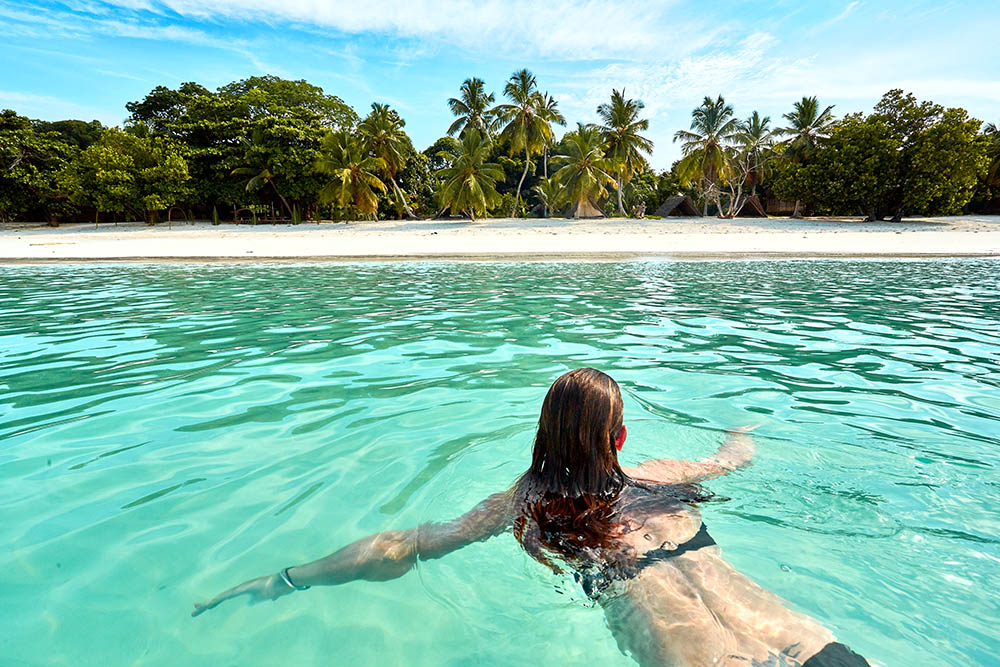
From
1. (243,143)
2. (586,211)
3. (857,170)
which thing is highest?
(243,143)

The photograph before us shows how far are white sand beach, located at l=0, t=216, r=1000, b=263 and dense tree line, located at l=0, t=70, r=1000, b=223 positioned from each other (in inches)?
86.9

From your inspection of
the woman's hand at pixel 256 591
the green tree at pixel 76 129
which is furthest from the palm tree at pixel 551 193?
the green tree at pixel 76 129

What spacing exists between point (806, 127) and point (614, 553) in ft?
153

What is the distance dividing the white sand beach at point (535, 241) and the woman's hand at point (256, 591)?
15878 millimetres

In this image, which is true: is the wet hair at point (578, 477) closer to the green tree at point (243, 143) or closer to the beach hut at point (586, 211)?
the beach hut at point (586, 211)

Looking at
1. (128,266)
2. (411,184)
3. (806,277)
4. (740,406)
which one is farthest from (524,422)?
(411,184)

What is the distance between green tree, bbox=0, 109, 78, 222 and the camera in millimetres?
36250

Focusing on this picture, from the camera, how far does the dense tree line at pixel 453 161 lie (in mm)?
30875

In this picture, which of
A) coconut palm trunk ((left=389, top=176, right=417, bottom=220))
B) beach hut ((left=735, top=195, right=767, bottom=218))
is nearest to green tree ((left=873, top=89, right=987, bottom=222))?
beach hut ((left=735, top=195, right=767, bottom=218))

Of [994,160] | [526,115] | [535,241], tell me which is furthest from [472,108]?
[994,160]

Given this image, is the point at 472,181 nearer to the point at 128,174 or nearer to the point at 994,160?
the point at 128,174

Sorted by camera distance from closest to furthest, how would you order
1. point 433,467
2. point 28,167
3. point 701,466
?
point 701,466 < point 433,467 < point 28,167

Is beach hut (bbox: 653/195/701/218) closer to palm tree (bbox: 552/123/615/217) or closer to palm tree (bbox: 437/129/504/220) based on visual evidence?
palm tree (bbox: 552/123/615/217)

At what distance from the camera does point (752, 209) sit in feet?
156
